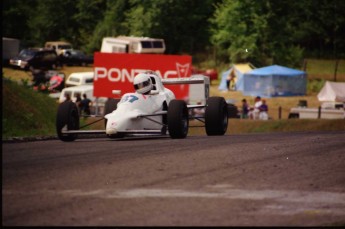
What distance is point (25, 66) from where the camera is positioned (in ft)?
191

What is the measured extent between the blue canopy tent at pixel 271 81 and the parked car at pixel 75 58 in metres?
13.5

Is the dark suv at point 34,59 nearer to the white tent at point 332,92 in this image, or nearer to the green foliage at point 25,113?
the white tent at point 332,92

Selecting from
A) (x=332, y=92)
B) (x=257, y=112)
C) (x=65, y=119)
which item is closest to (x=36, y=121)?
(x=65, y=119)

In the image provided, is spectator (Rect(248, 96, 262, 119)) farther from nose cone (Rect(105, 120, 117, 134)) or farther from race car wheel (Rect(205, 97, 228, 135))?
nose cone (Rect(105, 120, 117, 134))

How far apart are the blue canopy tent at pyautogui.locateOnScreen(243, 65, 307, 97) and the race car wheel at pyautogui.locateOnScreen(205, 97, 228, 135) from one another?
146ft

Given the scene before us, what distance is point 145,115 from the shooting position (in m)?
19.3

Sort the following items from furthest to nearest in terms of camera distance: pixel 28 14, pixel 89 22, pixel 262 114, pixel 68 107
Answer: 1. pixel 262 114
2. pixel 89 22
3. pixel 28 14
4. pixel 68 107

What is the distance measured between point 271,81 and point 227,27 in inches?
512

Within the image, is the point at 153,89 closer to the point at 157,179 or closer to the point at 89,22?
the point at 157,179

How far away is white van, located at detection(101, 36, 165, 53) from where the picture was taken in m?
72.2

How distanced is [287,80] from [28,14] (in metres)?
36.9

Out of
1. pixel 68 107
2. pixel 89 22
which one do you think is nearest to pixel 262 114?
pixel 89 22

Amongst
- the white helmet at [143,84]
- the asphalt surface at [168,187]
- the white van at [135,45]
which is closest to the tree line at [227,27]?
the white van at [135,45]


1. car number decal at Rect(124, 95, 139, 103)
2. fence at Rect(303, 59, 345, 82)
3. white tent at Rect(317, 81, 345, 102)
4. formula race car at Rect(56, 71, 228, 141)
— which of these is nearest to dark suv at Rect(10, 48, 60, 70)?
white tent at Rect(317, 81, 345, 102)
